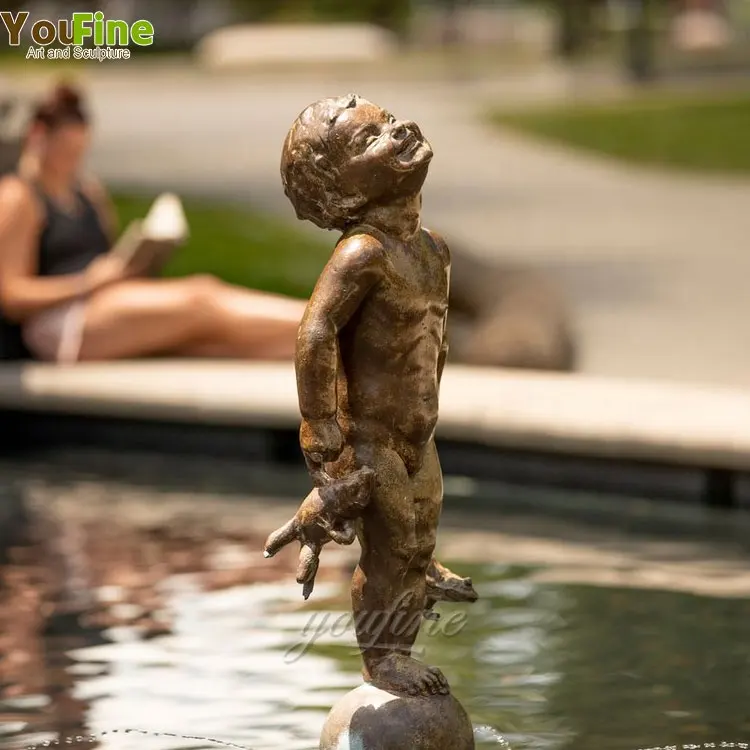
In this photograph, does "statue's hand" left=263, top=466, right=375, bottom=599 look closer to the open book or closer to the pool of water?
the pool of water

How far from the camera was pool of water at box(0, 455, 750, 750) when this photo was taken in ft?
16.3

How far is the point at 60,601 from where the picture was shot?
6469mm

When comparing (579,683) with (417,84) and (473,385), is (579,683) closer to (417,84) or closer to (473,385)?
(473,385)

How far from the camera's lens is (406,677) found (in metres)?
4.19

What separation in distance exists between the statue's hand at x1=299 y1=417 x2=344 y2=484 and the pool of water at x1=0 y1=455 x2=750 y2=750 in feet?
3.42

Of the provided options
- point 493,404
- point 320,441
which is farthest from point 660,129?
point 320,441

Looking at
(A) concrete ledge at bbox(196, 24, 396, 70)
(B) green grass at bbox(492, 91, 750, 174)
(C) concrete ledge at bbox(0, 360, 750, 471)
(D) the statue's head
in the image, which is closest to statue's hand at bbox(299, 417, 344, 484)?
(D) the statue's head

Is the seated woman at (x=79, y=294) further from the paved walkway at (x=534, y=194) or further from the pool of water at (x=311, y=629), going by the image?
the paved walkway at (x=534, y=194)

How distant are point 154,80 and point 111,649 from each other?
1482 centimetres

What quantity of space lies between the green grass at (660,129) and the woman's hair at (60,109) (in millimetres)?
8491

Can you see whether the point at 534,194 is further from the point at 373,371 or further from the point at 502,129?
the point at 373,371

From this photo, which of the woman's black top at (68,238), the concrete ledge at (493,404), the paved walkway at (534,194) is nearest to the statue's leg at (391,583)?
the concrete ledge at (493,404)

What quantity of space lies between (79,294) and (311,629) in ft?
14.1

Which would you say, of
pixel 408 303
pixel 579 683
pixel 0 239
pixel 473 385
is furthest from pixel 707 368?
pixel 408 303
